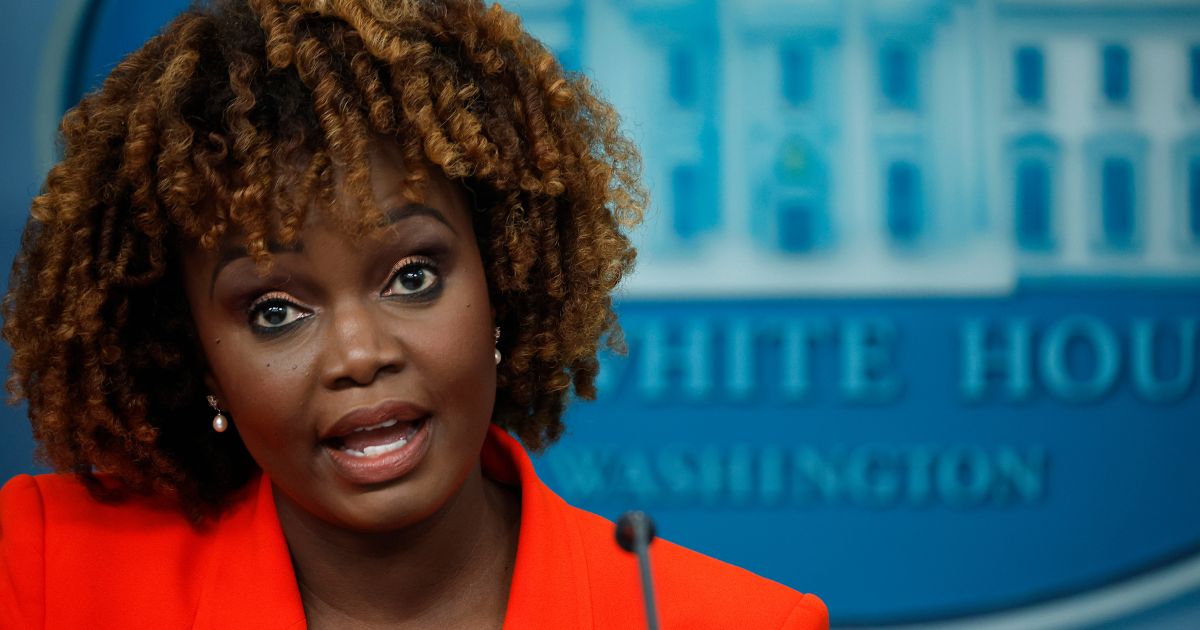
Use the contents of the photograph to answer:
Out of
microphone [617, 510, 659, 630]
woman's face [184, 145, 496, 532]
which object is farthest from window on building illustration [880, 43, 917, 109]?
microphone [617, 510, 659, 630]

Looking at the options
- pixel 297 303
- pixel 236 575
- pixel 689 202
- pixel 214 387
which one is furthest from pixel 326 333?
pixel 689 202

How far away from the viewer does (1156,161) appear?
239cm

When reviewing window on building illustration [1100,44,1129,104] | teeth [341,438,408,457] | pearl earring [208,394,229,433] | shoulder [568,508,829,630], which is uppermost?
window on building illustration [1100,44,1129,104]

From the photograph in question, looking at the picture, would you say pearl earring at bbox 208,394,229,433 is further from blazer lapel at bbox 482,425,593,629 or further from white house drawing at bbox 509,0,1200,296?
white house drawing at bbox 509,0,1200,296

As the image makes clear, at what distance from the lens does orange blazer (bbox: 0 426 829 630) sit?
1376 millimetres

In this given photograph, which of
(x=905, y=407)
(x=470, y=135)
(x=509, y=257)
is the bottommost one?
(x=905, y=407)

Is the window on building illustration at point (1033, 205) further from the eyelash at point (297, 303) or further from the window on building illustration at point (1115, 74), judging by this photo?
the eyelash at point (297, 303)

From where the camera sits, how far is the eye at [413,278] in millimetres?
1271

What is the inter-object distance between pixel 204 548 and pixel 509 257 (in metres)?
0.45

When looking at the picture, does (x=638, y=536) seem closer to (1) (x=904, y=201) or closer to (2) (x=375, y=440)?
(2) (x=375, y=440)

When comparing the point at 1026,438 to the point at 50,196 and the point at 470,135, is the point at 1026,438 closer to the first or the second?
the point at 470,135

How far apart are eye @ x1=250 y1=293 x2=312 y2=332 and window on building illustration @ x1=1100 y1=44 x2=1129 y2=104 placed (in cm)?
165

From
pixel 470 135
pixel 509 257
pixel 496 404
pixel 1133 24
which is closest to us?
pixel 470 135

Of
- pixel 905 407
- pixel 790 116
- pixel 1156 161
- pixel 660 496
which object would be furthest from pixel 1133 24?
pixel 660 496
